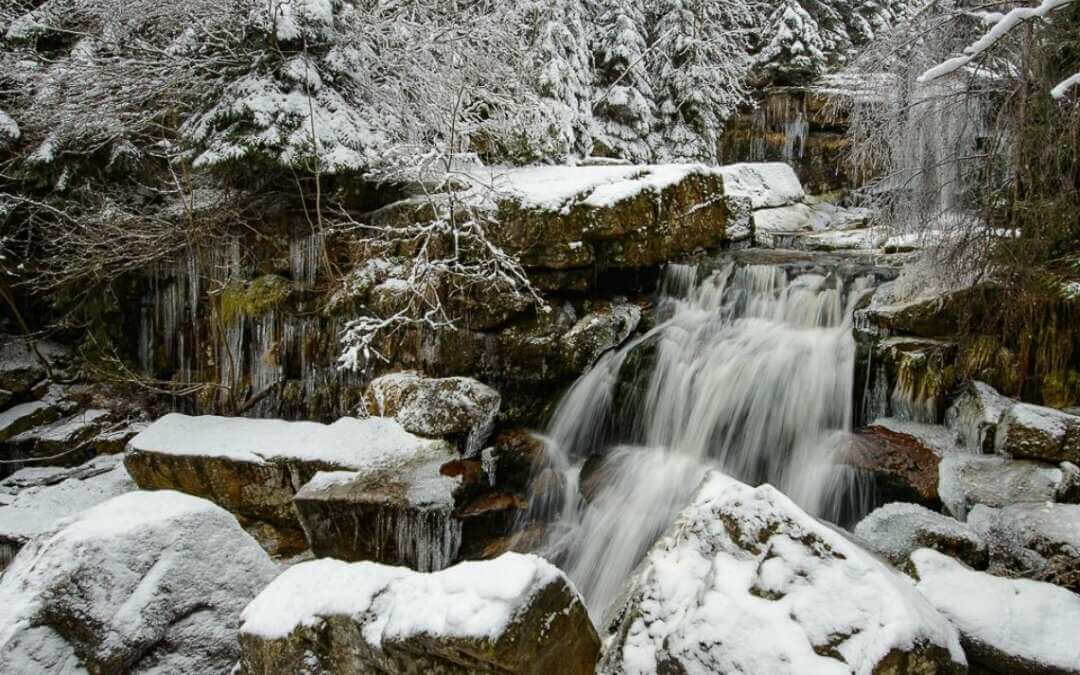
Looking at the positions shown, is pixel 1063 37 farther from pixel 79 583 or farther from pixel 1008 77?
pixel 79 583

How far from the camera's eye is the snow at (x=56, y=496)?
6.77m

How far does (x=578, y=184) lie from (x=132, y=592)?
5.83 m

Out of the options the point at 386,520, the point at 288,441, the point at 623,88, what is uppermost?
the point at 623,88

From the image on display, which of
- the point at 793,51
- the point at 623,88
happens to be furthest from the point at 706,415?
the point at 793,51

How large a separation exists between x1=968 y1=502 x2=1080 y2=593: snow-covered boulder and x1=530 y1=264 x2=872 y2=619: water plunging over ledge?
3.26 feet

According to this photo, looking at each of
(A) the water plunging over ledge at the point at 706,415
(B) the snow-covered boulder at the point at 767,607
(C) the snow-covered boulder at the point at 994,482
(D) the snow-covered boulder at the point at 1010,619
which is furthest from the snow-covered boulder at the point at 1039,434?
(B) the snow-covered boulder at the point at 767,607

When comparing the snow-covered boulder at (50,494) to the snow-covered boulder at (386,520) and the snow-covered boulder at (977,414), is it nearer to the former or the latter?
the snow-covered boulder at (386,520)

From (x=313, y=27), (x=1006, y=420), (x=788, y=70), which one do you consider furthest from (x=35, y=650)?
(x=788, y=70)

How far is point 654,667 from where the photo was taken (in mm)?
2225

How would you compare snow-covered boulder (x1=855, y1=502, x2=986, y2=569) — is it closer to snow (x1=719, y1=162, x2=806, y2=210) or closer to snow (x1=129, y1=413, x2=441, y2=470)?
snow (x1=129, y1=413, x2=441, y2=470)

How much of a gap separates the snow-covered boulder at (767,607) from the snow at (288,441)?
3.47 meters

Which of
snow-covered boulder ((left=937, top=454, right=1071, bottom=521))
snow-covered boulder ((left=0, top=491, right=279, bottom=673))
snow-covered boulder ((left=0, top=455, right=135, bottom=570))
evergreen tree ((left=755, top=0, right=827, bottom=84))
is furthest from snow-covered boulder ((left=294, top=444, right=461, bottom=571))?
evergreen tree ((left=755, top=0, right=827, bottom=84))

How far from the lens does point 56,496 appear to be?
7.44 meters

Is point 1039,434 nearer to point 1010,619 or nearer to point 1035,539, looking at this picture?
point 1035,539
